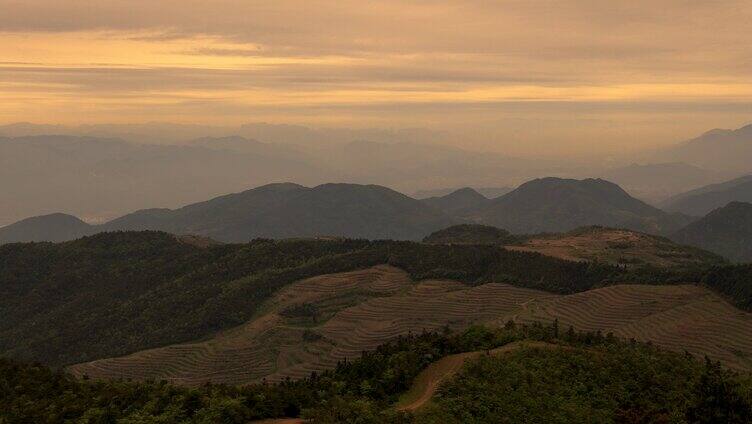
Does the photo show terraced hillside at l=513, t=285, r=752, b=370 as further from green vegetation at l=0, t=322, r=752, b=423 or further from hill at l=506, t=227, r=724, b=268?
green vegetation at l=0, t=322, r=752, b=423

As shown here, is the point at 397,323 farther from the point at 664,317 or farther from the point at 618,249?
the point at 618,249

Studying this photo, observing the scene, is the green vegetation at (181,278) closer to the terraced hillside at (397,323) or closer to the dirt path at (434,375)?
the terraced hillside at (397,323)

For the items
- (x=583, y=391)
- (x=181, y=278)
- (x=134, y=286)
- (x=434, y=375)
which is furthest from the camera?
(x=134, y=286)

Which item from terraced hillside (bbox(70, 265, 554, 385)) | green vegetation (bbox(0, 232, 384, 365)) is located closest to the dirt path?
terraced hillside (bbox(70, 265, 554, 385))

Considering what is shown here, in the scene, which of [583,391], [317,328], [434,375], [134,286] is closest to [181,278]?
[134,286]

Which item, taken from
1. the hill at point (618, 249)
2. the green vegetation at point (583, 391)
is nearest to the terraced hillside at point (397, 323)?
the hill at point (618, 249)

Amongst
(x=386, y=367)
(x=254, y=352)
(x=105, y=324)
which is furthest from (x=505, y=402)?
(x=105, y=324)
